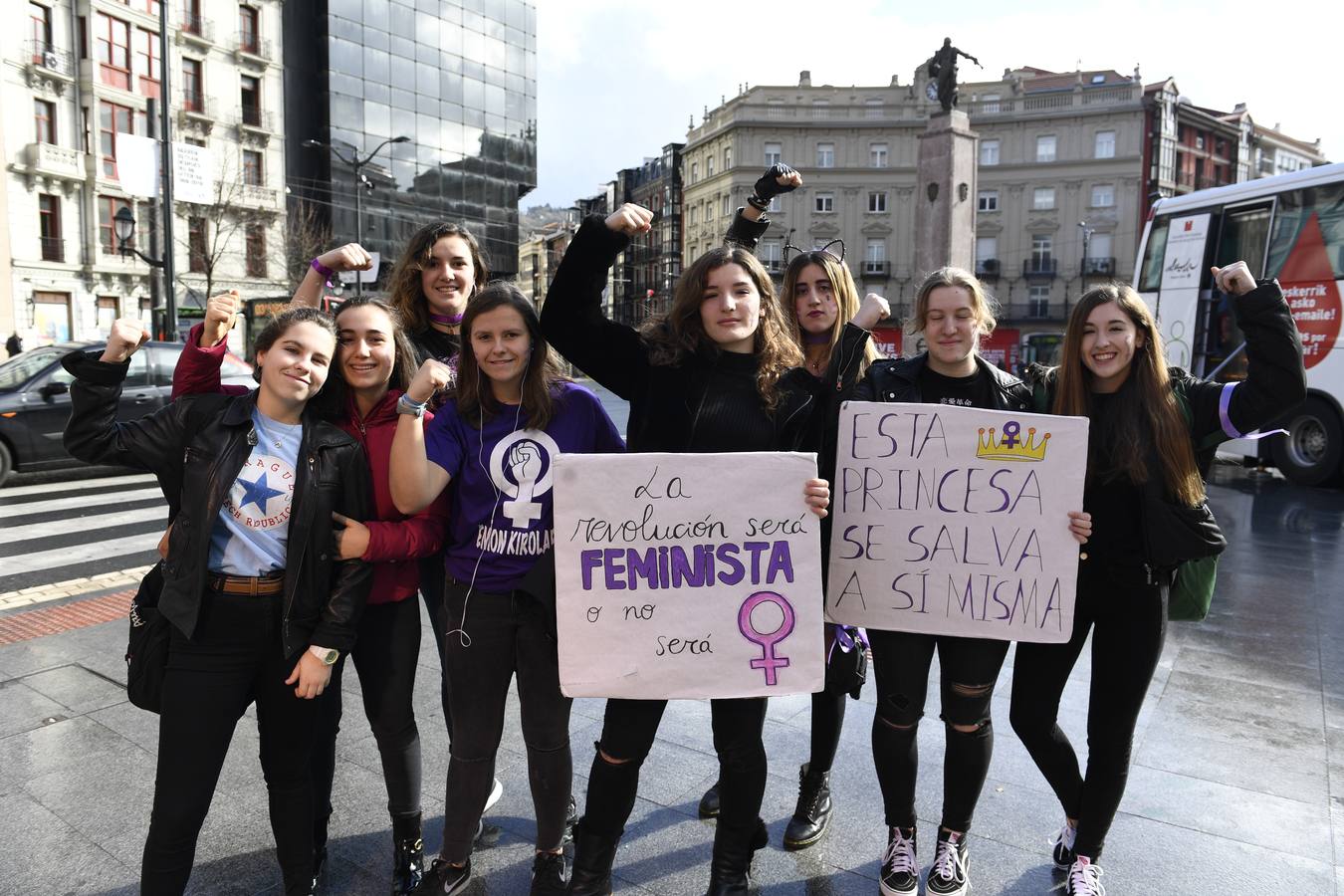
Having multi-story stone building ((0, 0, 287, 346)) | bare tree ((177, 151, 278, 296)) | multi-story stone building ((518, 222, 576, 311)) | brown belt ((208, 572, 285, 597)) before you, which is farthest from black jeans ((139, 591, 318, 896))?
multi-story stone building ((518, 222, 576, 311))

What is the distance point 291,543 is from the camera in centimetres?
240

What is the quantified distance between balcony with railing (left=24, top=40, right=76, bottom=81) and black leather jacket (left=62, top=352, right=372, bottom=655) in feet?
123

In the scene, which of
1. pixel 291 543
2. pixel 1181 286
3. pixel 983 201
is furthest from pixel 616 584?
pixel 983 201

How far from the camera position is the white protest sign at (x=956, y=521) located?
2715mm

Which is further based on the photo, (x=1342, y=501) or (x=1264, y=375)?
(x=1342, y=501)

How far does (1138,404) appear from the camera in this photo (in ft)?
8.93

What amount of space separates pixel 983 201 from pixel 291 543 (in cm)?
6095

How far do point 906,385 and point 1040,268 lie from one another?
58618 millimetres

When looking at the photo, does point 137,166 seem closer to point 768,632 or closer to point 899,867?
point 768,632

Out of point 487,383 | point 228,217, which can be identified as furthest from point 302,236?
point 487,383

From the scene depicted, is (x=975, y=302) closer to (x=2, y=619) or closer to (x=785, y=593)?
(x=785, y=593)

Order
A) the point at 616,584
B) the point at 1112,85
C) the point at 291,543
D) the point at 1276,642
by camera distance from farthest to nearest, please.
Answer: the point at 1112,85 < the point at 1276,642 < the point at 616,584 < the point at 291,543

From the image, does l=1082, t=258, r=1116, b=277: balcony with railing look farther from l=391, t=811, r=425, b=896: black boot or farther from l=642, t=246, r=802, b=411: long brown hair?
l=391, t=811, r=425, b=896: black boot

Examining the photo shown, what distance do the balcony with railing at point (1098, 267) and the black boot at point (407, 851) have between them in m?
58.6
